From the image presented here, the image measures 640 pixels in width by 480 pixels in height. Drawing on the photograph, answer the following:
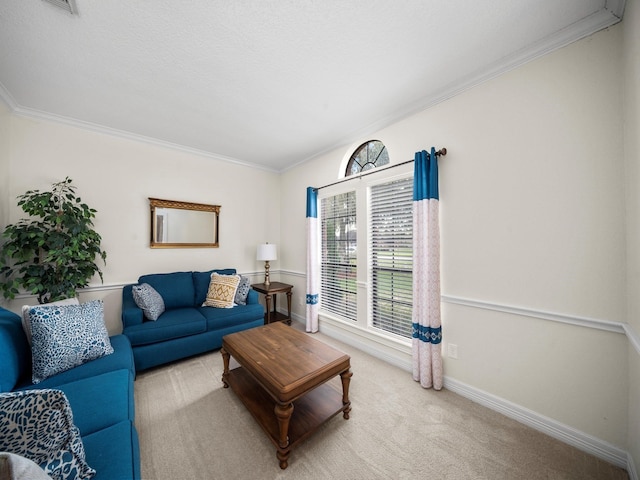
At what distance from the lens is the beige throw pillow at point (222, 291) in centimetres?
309

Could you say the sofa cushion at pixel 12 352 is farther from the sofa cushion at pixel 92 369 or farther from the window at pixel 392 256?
the window at pixel 392 256

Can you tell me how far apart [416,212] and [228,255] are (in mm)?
2979

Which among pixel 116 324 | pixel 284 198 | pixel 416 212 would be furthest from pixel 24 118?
pixel 416 212

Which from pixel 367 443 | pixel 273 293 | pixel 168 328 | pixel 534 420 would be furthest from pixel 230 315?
pixel 534 420

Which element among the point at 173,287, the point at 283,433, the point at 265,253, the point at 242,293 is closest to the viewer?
the point at 283,433

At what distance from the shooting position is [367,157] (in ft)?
10.1

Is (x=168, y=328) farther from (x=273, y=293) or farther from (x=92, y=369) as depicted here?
(x=273, y=293)

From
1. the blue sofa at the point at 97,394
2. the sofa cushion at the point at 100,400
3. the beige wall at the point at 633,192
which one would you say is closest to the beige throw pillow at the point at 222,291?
the blue sofa at the point at 97,394

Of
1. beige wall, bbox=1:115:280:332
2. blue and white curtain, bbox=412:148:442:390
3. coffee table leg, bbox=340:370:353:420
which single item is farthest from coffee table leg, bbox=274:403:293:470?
beige wall, bbox=1:115:280:332

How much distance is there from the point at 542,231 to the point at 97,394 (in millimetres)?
3049

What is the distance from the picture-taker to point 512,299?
1831 mm

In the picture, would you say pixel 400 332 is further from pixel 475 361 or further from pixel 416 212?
pixel 416 212

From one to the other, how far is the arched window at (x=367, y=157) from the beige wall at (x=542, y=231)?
0.68 meters

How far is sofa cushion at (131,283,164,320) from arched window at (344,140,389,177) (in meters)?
2.80
